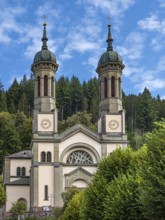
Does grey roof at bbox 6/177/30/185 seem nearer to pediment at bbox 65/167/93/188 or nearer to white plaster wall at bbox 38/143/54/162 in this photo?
white plaster wall at bbox 38/143/54/162

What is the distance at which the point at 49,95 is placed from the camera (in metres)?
80.8

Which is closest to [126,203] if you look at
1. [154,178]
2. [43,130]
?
[154,178]

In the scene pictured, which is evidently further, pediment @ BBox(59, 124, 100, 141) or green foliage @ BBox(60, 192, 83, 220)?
pediment @ BBox(59, 124, 100, 141)

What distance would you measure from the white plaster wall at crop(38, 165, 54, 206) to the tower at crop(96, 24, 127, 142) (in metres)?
9.97

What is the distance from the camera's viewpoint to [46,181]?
76125mm

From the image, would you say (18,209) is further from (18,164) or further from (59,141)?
(18,164)

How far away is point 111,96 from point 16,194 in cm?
2066

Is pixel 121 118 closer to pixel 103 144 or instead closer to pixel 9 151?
pixel 103 144

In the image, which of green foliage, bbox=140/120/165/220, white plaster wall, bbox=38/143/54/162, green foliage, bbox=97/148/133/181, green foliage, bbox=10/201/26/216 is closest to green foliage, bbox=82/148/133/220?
green foliage, bbox=97/148/133/181

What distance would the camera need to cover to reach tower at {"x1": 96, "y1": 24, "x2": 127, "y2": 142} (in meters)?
80.1

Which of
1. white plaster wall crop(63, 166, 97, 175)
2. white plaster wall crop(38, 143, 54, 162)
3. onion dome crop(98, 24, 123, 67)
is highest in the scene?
onion dome crop(98, 24, 123, 67)

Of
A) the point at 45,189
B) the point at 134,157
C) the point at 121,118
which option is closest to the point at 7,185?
the point at 45,189

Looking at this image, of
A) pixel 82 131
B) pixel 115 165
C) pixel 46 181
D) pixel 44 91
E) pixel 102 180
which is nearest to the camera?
pixel 102 180

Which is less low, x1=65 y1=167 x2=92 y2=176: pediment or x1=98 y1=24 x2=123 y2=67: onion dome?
x1=98 y1=24 x2=123 y2=67: onion dome
